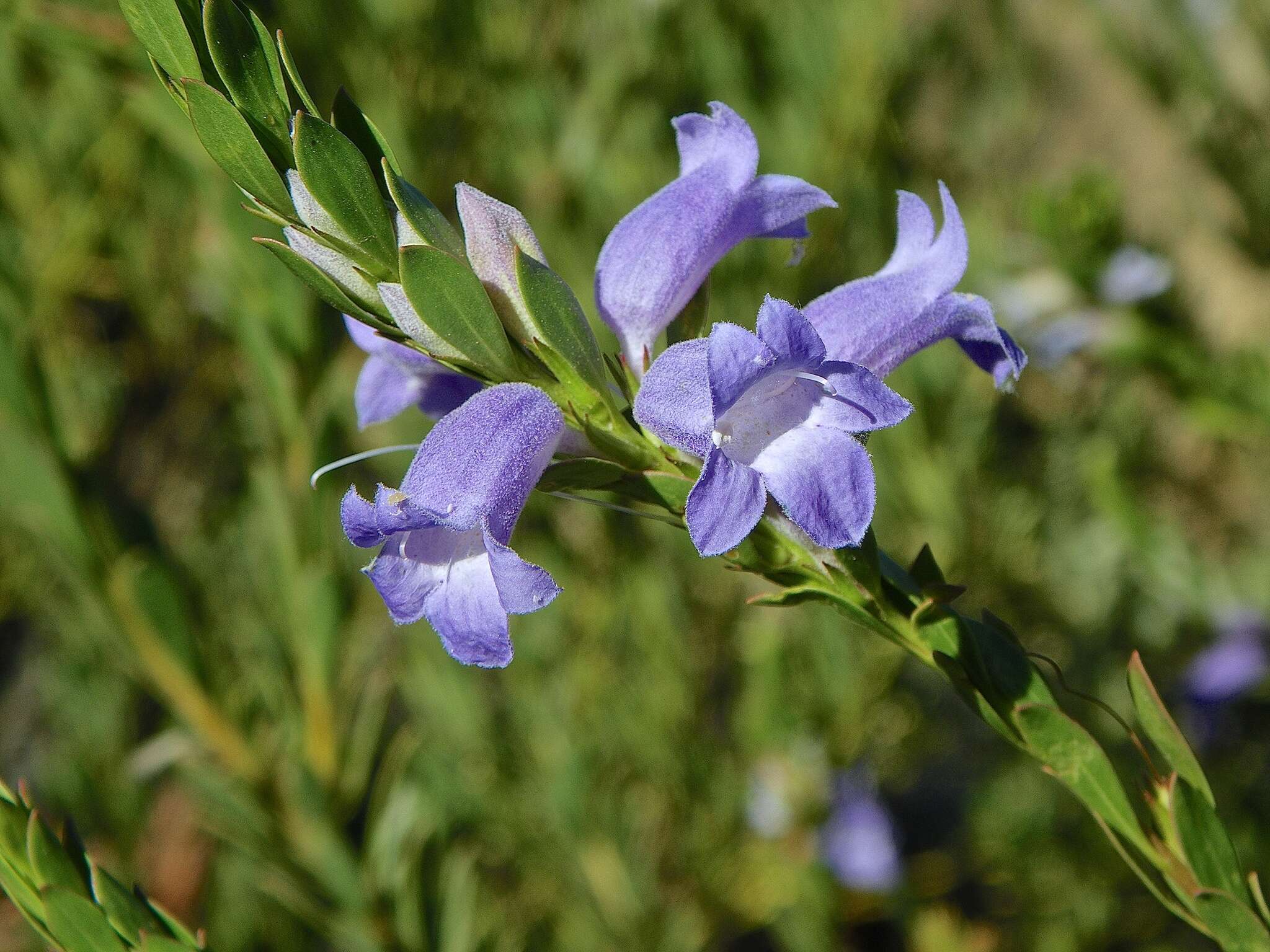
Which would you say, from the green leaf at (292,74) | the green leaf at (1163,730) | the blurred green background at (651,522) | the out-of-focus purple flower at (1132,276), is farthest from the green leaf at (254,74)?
the out-of-focus purple flower at (1132,276)

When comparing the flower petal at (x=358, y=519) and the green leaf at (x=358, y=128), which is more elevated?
the green leaf at (x=358, y=128)

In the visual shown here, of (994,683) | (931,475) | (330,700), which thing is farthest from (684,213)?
(931,475)

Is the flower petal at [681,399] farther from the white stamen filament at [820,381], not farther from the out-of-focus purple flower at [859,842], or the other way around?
the out-of-focus purple flower at [859,842]

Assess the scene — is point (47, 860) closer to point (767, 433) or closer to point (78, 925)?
point (78, 925)

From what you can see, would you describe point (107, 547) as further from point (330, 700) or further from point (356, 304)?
point (356, 304)

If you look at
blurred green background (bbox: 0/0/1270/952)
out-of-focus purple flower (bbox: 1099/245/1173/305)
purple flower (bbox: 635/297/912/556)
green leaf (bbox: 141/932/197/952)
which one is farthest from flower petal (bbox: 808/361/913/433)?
out-of-focus purple flower (bbox: 1099/245/1173/305)

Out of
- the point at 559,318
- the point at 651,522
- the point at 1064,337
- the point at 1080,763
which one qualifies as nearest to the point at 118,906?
the point at 559,318

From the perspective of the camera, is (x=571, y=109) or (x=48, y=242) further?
(x=571, y=109)
